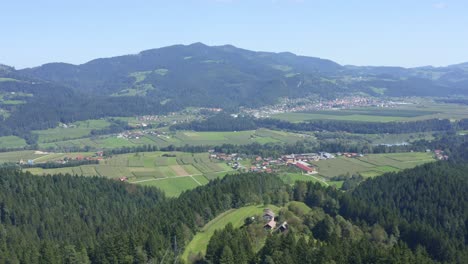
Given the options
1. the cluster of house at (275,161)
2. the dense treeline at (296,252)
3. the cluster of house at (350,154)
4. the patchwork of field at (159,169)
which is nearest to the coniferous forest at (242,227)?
the dense treeline at (296,252)

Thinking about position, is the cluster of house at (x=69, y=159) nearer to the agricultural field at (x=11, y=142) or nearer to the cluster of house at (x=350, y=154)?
the agricultural field at (x=11, y=142)

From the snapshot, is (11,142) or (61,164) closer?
(61,164)

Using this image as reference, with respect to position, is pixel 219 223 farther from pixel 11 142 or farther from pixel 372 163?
pixel 11 142

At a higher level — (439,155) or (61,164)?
(61,164)

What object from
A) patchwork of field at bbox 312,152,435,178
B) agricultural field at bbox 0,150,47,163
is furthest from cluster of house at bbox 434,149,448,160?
agricultural field at bbox 0,150,47,163

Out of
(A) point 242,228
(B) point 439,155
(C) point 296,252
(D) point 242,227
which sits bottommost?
(B) point 439,155

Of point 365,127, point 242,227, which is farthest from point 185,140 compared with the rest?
point 242,227
